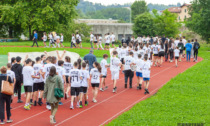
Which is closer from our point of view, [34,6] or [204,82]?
[204,82]

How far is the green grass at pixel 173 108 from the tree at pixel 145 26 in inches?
1340

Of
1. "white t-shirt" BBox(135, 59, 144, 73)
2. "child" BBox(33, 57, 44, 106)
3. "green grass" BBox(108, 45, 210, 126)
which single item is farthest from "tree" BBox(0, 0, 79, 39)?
"child" BBox(33, 57, 44, 106)

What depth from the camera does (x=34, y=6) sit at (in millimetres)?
43000

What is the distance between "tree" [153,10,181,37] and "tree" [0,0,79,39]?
13.8 metres

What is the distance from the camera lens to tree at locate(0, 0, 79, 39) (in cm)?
4166

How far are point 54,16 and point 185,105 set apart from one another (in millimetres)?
32623

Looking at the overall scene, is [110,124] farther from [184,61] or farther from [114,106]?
[184,61]

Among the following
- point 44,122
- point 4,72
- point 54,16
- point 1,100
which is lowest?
point 44,122

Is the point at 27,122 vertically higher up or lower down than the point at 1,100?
lower down

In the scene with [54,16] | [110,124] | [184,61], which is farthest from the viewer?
[54,16]

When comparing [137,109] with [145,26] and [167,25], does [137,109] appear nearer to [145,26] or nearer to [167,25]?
[167,25]

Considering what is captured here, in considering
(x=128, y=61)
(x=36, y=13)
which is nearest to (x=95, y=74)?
(x=128, y=61)

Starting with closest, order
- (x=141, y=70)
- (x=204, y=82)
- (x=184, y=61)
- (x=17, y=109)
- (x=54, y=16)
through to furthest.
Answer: (x=17, y=109) → (x=141, y=70) → (x=204, y=82) → (x=184, y=61) → (x=54, y=16)

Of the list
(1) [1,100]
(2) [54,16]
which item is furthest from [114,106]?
(2) [54,16]
